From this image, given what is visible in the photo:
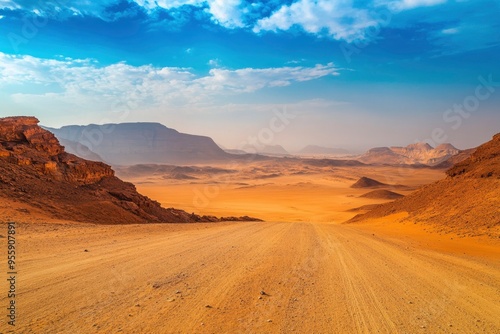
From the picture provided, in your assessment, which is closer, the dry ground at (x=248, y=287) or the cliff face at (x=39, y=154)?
the dry ground at (x=248, y=287)

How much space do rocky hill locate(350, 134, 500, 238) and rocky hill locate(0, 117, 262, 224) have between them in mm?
16232

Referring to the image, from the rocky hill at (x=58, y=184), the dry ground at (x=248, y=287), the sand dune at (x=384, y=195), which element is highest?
the rocky hill at (x=58, y=184)

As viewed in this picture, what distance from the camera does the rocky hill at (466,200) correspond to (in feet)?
50.6

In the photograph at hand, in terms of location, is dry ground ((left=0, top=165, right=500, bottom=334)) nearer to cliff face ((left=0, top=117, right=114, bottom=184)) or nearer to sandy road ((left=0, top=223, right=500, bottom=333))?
sandy road ((left=0, top=223, right=500, bottom=333))

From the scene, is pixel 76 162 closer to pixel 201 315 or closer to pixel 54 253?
pixel 54 253

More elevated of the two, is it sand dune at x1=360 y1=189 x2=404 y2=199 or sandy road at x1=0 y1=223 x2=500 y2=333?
sandy road at x1=0 y1=223 x2=500 y2=333

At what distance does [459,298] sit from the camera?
6594 mm

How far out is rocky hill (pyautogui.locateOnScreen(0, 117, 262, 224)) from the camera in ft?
58.0

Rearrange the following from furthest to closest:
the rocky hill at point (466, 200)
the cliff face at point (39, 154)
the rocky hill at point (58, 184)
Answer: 1. the cliff face at point (39, 154)
2. the rocky hill at point (58, 184)
3. the rocky hill at point (466, 200)

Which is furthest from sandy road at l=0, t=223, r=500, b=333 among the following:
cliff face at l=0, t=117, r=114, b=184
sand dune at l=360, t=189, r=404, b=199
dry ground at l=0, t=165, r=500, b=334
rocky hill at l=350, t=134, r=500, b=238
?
sand dune at l=360, t=189, r=404, b=199

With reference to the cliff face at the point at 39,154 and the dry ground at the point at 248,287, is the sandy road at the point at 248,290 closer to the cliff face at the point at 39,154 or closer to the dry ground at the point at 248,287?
the dry ground at the point at 248,287

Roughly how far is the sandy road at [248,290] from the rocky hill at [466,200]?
5.41 m

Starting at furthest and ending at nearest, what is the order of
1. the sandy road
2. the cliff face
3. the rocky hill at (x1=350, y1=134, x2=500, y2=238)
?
the cliff face → the rocky hill at (x1=350, y1=134, x2=500, y2=238) → the sandy road

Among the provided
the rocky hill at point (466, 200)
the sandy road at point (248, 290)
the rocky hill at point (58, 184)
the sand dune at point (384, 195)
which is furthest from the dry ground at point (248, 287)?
the sand dune at point (384, 195)
